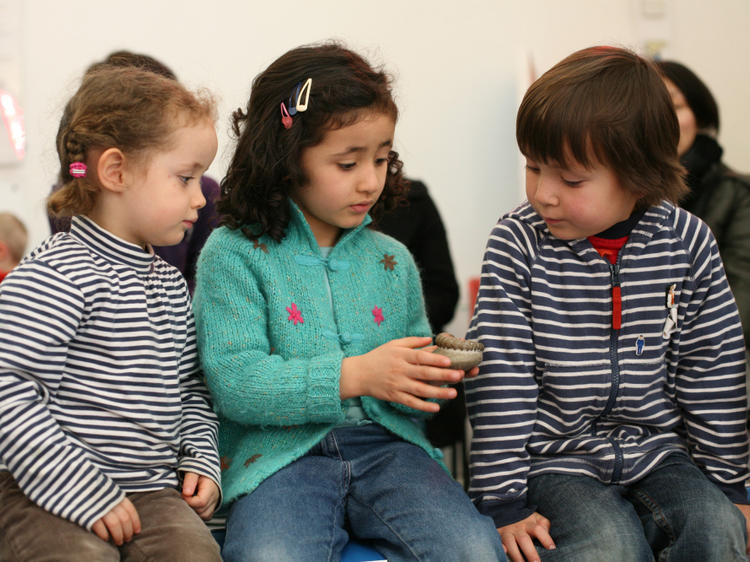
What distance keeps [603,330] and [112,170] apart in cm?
92

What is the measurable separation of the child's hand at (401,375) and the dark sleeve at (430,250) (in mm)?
1138

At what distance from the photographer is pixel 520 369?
56.6 inches

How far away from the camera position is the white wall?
2.99 meters

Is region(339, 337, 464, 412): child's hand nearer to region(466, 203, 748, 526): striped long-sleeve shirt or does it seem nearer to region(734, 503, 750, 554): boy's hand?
region(466, 203, 748, 526): striped long-sleeve shirt

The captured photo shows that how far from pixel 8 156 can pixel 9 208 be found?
202 millimetres

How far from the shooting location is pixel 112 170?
4.24 feet

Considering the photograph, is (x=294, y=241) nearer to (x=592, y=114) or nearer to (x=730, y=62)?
(x=592, y=114)

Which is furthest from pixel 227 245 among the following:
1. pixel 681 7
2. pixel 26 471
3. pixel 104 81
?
pixel 681 7

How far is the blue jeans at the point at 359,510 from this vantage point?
1.22 m

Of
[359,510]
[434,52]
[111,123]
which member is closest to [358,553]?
[359,510]

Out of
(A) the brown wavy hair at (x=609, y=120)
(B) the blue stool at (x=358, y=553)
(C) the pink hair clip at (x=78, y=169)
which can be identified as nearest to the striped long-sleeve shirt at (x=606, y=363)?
(A) the brown wavy hair at (x=609, y=120)

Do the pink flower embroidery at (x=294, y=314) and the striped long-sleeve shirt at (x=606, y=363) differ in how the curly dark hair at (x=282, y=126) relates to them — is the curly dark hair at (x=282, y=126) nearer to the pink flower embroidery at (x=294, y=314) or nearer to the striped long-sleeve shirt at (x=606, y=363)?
the pink flower embroidery at (x=294, y=314)

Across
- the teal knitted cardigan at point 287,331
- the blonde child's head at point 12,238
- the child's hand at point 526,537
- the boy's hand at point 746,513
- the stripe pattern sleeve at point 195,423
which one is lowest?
the blonde child's head at point 12,238

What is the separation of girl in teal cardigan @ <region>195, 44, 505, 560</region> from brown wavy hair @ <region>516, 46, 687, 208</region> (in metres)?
0.30
